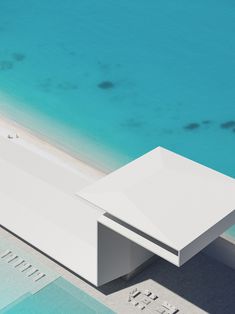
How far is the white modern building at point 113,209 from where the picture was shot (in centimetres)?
839

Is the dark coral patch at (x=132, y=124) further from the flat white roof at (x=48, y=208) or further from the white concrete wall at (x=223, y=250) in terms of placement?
the white concrete wall at (x=223, y=250)

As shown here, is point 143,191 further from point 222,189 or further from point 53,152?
point 53,152

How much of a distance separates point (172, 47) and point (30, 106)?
9.68 ft

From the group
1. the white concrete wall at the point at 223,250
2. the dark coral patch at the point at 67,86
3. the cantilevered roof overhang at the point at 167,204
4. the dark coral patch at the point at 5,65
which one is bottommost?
the white concrete wall at the point at 223,250

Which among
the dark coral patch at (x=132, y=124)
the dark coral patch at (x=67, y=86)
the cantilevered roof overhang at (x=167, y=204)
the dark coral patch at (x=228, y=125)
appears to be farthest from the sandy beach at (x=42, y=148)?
the dark coral patch at (x=228, y=125)

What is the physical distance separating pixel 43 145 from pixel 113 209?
4.26 m

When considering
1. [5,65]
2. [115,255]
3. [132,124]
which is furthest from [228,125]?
[5,65]

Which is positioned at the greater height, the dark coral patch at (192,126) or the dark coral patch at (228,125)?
the dark coral patch at (228,125)

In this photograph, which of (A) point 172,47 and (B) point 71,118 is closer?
(A) point 172,47

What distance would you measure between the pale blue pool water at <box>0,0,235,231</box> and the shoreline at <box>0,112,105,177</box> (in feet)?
0.39

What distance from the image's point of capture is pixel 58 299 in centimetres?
1007

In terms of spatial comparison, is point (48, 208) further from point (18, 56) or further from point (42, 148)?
point (18, 56)

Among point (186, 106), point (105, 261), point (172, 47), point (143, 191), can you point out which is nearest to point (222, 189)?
point (143, 191)

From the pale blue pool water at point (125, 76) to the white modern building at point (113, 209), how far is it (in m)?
1.30
